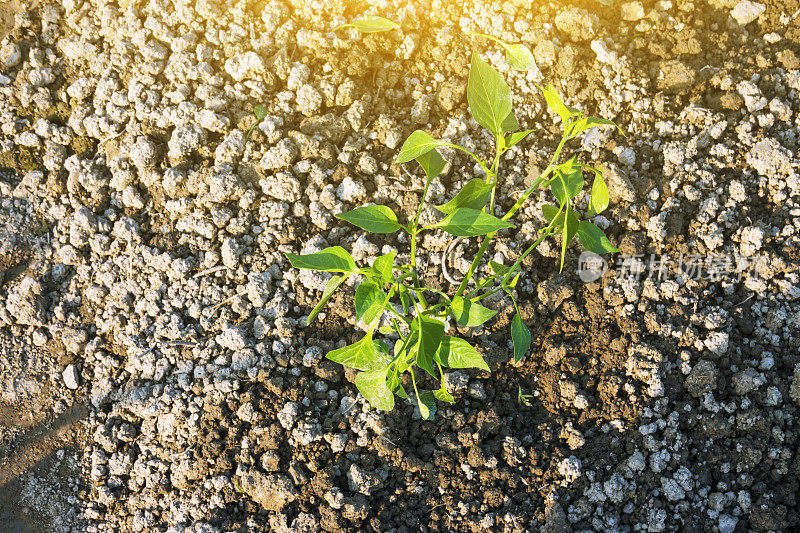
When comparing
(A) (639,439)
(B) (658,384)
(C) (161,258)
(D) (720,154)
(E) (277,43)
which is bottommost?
(A) (639,439)

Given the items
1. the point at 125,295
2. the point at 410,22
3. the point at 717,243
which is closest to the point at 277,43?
the point at 410,22

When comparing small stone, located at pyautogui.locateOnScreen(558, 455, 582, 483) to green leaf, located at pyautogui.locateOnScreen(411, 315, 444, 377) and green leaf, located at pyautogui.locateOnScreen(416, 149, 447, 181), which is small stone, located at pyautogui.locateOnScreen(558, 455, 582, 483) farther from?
green leaf, located at pyautogui.locateOnScreen(416, 149, 447, 181)

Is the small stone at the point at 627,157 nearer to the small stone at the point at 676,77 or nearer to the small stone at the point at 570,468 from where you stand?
the small stone at the point at 676,77

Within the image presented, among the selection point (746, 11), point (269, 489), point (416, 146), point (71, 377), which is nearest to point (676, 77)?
point (746, 11)

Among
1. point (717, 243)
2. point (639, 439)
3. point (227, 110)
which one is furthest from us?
point (227, 110)

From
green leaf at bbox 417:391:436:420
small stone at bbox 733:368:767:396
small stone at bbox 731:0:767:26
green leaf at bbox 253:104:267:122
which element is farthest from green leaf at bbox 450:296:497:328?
small stone at bbox 731:0:767:26

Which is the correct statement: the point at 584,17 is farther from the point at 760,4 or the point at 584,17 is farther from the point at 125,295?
the point at 125,295

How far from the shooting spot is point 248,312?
2.21 metres

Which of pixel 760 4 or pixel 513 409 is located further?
pixel 760 4

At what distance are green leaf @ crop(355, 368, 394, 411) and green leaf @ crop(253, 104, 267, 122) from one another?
121 cm

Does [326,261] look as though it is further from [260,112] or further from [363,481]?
[260,112]

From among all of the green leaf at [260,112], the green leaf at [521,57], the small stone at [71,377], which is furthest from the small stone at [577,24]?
the small stone at [71,377]

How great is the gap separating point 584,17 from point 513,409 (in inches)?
65.4

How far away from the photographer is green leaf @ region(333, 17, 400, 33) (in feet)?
7.91
